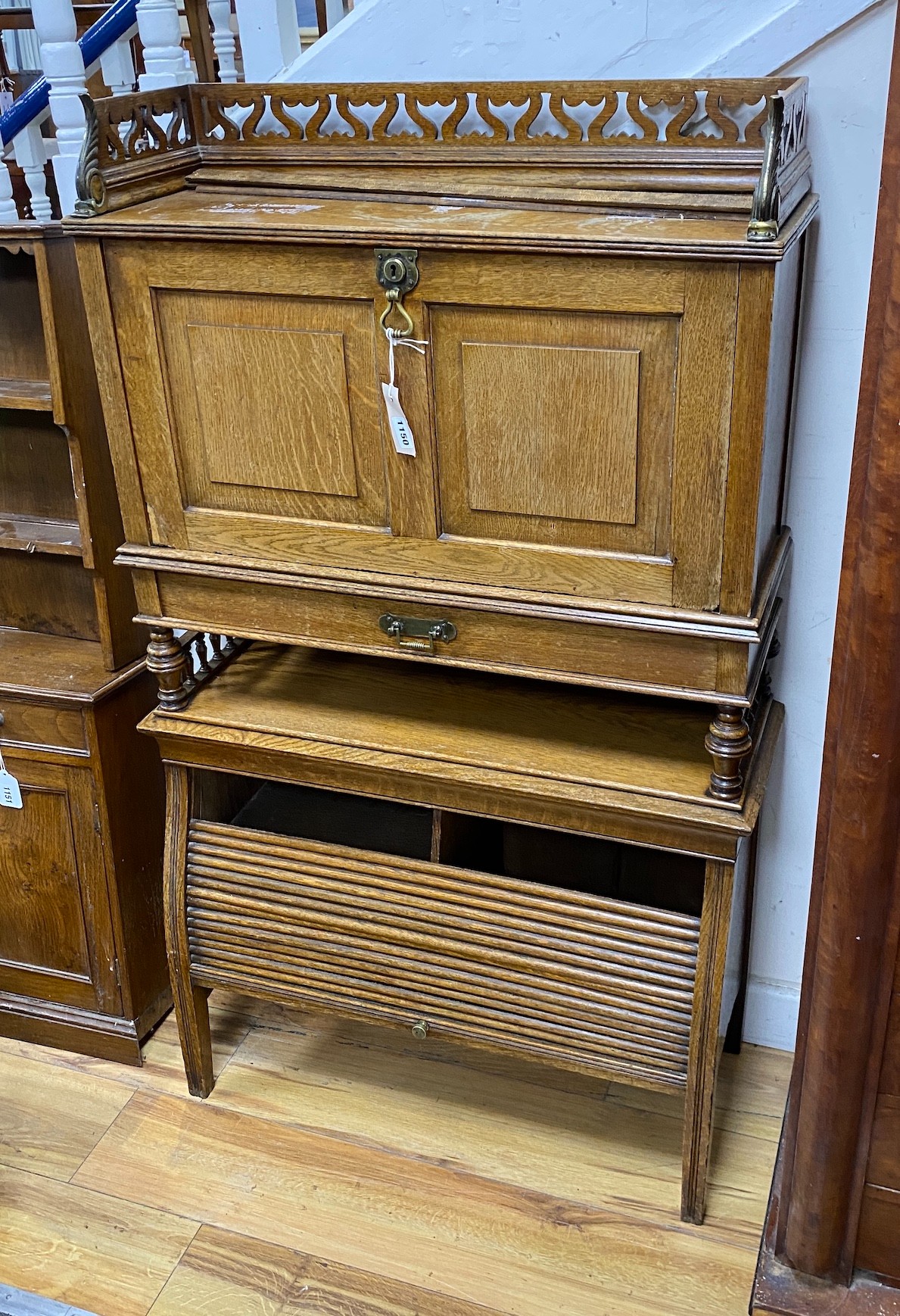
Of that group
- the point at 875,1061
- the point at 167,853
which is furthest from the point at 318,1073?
the point at 875,1061

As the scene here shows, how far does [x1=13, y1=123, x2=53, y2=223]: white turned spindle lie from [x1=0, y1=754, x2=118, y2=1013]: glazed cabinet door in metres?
0.96

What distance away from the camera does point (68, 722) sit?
82.8 inches

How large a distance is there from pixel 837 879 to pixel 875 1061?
26 cm

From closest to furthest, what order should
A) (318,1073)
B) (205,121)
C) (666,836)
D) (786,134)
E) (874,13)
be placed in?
1. (786,134)
2. (874,13)
3. (666,836)
4. (205,121)
5. (318,1073)

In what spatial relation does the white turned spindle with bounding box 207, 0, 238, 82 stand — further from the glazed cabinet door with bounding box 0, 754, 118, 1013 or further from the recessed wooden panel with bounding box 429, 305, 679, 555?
the glazed cabinet door with bounding box 0, 754, 118, 1013

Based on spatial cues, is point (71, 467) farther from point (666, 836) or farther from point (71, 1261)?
point (71, 1261)

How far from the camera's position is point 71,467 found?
206 cm

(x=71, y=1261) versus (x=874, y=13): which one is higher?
(x=874, y=13)

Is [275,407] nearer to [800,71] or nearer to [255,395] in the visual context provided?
[255,395]

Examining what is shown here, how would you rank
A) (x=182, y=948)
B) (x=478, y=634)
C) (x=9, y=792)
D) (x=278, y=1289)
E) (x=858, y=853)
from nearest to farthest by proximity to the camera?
1. (x=858, y=853)
2. (x=478, y=634)
3. (x=278, y=1289)
4. (x=182, y=948)
5. (x=9, y=792)

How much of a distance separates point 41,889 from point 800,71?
71.9 inches

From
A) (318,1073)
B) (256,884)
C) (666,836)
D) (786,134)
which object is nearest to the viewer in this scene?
(786,134)

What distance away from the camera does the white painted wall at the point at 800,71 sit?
1.67 meters

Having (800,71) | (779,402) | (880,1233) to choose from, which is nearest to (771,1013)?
(880,1233)
